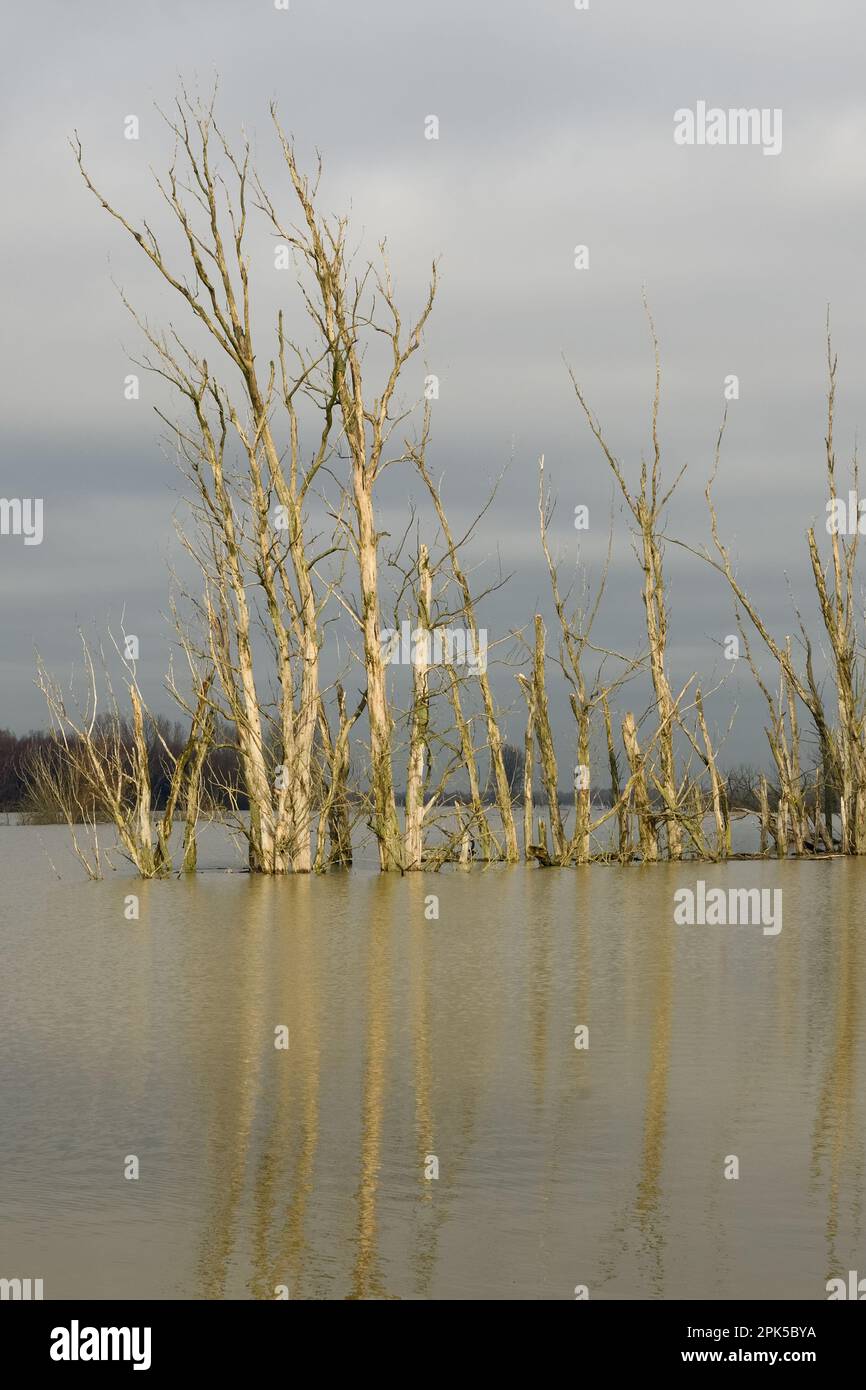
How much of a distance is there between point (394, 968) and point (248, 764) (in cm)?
804

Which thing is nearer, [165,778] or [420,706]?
[420,706]

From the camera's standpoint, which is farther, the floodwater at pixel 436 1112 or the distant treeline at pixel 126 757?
the distant treeline at pixel 126 757

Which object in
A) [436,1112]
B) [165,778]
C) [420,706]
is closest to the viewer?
[436,1112]

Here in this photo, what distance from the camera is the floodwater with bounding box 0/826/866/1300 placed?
423 centimetres

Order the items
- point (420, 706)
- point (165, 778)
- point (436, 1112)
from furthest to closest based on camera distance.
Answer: point (165, 778) < point (420, 706) < point (436, 1112)

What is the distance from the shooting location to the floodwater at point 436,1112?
4230 millimetres

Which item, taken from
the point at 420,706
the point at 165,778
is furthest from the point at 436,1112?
the point at 165,778

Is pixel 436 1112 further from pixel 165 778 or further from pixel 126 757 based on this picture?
pixel 165 778

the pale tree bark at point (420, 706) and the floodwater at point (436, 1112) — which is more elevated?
the pale tree bark at point (420, 706)

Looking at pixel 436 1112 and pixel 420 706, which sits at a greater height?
pixel 420 706

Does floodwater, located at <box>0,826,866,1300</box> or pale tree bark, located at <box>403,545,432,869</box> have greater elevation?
pale tree bark, located at <box>403,545,432,869</box>

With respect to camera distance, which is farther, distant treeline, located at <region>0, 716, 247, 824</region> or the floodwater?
distant treeline, located at <region>0, 716, 247, 824</region>

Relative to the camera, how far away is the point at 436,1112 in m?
6.15
